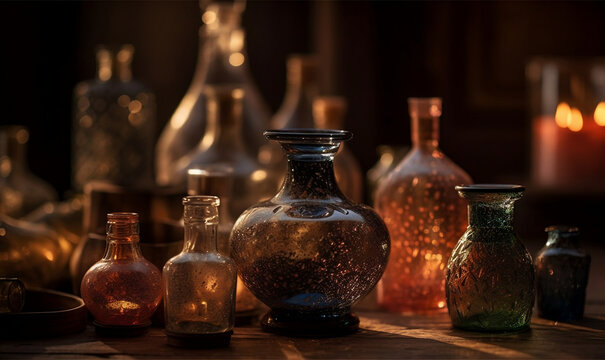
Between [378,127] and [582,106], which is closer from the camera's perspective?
[582,106]

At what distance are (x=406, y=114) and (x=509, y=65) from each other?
286mm

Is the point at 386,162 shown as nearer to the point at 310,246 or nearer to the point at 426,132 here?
the point at 426,132

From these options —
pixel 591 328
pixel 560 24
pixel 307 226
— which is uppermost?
pixel 560 24

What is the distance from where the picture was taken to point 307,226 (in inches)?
37.0

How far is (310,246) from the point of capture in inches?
36.8

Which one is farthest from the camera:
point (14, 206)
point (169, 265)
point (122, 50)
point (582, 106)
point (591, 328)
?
point (582, 106)

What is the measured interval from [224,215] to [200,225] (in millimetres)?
149

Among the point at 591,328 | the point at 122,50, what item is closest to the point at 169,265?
the point at 591,328

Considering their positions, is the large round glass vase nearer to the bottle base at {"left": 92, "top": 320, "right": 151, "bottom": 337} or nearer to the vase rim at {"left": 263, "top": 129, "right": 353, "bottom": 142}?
the vase rim at {"left": 263, "top": 129, "right": 353, "bottom": 142}

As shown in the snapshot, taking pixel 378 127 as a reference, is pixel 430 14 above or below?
above

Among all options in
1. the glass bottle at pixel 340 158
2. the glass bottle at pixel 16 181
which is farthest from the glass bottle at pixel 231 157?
the glass bottle at pixel 16 181

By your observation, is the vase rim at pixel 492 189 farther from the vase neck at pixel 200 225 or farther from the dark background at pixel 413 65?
the dark background at pixel 413 65

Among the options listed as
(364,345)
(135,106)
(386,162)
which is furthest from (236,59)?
(364,345)

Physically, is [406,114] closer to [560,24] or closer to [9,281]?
[560,24]
